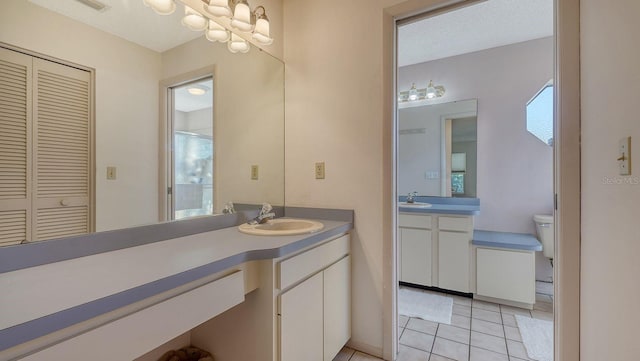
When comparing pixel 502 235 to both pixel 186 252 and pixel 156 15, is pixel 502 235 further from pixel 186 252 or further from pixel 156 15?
pixel 156 15

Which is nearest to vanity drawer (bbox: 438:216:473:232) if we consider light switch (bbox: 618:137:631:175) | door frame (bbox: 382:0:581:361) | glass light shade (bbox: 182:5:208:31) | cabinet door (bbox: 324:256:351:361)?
door frame (bbox: 382:0:581:361)

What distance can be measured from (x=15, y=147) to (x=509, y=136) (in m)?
3.51

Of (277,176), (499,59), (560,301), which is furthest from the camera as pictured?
(499,59)

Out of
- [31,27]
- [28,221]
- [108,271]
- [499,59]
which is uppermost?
[499,59]

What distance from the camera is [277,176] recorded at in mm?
1956

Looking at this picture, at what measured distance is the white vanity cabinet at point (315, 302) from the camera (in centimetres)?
114

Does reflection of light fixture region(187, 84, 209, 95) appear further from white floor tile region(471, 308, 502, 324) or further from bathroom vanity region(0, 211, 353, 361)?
white floor tile region(471, 308, 502, 324)

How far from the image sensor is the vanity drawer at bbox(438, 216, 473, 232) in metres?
2.42

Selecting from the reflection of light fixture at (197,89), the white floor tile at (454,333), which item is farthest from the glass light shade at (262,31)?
the white floor tile at (454,333)

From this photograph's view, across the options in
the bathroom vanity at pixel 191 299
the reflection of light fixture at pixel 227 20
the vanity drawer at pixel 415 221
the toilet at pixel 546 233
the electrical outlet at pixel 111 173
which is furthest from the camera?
the vanity drawer at pixel 415 221

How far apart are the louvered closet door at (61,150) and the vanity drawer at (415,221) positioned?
2430mm

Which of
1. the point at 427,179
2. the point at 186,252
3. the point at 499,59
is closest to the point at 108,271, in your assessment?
the point at 186,252

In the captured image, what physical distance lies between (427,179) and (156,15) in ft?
9.39

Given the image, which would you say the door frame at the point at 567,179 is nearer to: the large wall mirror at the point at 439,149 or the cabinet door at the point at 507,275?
the cabinet door at the point at 507,275
